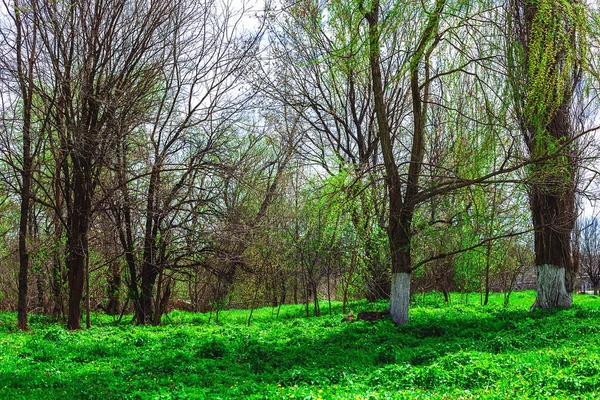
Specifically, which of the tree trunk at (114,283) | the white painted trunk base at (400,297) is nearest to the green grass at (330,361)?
the white painted trunk base at (400,297)

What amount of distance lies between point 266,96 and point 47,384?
12.6m

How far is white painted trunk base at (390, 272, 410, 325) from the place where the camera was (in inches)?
427

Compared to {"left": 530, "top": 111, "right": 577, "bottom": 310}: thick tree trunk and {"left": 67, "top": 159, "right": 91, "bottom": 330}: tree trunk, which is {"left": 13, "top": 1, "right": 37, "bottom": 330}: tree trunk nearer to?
{"left": 67, "top": 159, "right": 91, "bottom": 330}: tree trunk

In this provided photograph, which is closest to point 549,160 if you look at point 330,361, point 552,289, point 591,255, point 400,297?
point 400,297

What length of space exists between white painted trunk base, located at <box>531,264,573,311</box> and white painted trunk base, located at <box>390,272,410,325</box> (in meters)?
4.08

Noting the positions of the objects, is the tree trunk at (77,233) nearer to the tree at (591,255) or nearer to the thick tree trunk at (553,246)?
the thick tree trunk at (553,246)

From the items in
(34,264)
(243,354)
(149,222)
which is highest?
(149,222)

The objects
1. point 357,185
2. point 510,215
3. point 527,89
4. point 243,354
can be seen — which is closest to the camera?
point 527,89

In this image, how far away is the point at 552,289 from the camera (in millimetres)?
12891

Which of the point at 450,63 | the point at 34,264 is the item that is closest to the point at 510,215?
the point at 450,63

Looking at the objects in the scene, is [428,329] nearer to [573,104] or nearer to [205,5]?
[573,104]

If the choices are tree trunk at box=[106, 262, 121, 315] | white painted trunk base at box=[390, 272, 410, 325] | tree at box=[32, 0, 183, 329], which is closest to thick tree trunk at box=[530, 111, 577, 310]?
white painted trunk base at box=[390, 272, 410, 325]

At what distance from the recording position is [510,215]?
15.5 meters

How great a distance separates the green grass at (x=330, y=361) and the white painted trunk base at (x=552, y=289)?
0.68 meters
